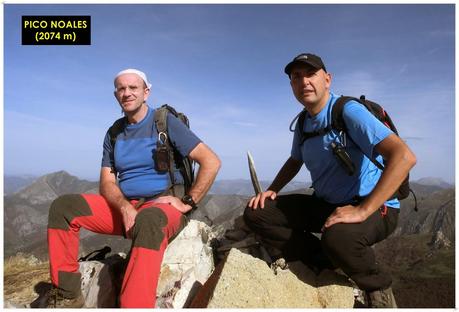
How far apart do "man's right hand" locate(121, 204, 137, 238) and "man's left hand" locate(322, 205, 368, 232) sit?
2796 millimetres

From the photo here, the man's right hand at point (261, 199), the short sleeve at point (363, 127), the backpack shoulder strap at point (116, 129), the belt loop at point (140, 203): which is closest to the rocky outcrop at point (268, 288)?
the man's right hand at point (261, 199)

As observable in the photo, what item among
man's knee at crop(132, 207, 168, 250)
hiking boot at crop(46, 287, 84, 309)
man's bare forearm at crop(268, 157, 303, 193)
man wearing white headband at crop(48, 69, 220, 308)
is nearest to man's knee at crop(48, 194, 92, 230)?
man wearing white headband at crop(48, 69, 220, 308)

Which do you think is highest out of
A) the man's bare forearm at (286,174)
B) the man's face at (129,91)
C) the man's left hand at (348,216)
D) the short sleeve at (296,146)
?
the man's face at (129,91)

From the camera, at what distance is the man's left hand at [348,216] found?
4586 mm

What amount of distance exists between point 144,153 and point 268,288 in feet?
9.71

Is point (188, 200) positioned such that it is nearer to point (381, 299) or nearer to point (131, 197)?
point (131, 197)

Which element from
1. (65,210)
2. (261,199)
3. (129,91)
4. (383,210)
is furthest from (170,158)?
(383,210)

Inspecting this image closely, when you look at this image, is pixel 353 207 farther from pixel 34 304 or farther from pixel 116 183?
pixel 34 304

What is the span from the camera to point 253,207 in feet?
19.7

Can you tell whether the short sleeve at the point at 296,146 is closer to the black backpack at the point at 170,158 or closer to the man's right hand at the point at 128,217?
the black backpack at the point at 170,158

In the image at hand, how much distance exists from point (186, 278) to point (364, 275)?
2718 mm

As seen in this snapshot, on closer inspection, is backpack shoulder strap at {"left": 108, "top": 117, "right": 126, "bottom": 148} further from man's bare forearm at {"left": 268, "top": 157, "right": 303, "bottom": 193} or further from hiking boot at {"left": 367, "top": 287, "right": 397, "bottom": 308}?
hiking boot at {"left": 367, "top": 287, "right": 397, "bottom": 308}

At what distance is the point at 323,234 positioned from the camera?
15.6ft

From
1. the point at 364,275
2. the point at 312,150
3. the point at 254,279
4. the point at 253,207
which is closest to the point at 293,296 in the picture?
the point at 254,279
